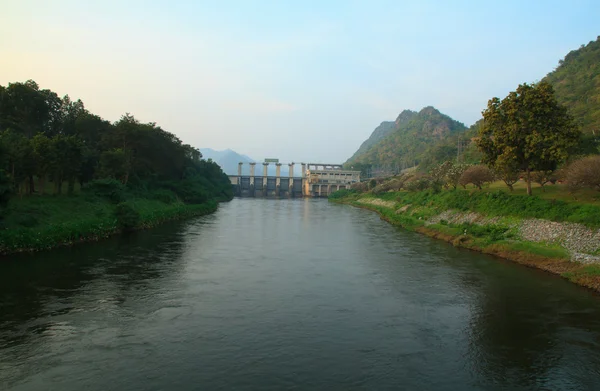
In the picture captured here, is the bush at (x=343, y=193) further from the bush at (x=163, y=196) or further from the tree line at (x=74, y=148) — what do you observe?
the bush at (x=163, y=196)

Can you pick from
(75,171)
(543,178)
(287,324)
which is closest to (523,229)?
(543,178)

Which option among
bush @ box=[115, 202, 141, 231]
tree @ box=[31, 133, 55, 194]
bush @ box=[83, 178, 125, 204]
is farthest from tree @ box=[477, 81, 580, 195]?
tree @ box=[31, 133, 55, 194]

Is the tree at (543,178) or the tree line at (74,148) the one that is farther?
the tree at (543,178)

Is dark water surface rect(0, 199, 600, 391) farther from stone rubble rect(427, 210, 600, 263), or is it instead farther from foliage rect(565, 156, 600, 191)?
foliage rect(565, 156, 600, 191)

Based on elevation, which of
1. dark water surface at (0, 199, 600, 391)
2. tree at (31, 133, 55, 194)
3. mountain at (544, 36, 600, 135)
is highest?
mountain at (544, 36, 600, 135)

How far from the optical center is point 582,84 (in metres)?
94.5

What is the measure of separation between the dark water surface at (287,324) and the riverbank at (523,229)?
5.39ft

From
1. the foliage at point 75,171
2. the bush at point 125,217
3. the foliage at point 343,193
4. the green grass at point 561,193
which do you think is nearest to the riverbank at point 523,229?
the green grass at point 561,193

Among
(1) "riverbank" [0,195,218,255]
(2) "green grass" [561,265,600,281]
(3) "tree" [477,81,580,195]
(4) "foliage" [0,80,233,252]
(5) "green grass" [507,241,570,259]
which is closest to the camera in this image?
(2) "green grass" [561,265,600,281]

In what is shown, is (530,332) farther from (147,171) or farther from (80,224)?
(147,171)

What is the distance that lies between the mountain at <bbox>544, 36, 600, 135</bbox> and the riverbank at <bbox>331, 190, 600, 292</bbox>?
28.8 metres

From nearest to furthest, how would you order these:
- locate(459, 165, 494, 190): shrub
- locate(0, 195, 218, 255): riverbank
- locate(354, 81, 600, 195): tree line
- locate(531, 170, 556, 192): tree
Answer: locate(0, 195, 218, 255): riverbank
locate(354, 81, 600, 195): tree line
locate(531, 170, 556, 192): tree
locate(459, 165, 494, 190): shrub

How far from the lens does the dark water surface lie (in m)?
10.9

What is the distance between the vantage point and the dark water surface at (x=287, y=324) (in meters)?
10.9
